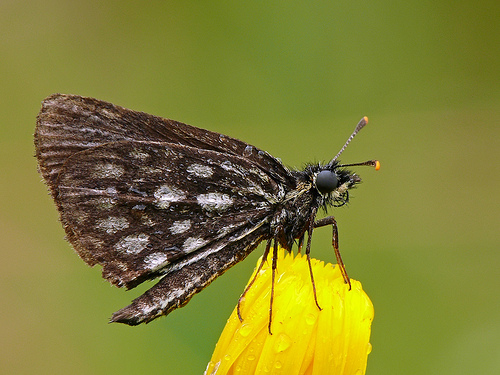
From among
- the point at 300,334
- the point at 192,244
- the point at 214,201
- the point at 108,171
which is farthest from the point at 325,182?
the point at 108,171

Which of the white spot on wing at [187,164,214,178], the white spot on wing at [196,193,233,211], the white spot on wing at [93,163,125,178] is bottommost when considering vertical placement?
the white spot on wing at [196,193,233,211]

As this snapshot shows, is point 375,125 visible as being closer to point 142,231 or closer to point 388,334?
point 388,334

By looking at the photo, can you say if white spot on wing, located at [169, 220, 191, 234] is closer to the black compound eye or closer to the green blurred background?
the black compound eye

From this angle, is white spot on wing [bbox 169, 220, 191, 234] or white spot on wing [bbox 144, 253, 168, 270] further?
white spot on wing [bbox 169, 220, 191, 234]

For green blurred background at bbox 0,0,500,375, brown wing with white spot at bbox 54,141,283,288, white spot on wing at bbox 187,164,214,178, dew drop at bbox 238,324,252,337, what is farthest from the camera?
green blurred background at bbox 0,0,500,375

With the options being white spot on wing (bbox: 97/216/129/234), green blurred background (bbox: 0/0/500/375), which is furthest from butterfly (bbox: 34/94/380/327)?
green blurred background (bbox: 0/0/500/375)

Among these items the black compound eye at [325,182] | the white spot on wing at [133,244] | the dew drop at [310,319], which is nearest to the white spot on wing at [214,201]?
the white spot on wing at [133,244]

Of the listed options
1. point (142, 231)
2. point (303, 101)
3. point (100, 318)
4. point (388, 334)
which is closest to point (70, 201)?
point (142, 231)

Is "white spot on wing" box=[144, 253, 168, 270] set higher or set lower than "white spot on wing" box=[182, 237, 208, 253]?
lower

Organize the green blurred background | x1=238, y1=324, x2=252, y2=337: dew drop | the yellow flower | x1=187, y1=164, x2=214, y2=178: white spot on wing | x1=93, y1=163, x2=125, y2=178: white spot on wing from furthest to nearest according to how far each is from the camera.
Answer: the green blurred background, x1=187, y1=164, x2=214, y2=178: white spot on wing, x1=93, y1=163, x2=125, y2=178: white spot on wing, x1=238, y1=324, x2=252, y2=337: dew drop, the yellow flower
